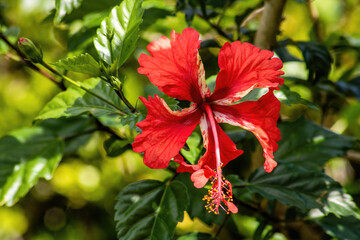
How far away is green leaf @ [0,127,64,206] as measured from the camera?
3.49 feet

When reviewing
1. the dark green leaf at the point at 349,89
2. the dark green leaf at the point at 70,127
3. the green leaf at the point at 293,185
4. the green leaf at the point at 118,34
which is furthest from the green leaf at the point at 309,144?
the dark green leaf at the point at 70,127

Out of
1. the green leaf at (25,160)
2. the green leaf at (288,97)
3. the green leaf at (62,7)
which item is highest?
the green leaf at (62,7)

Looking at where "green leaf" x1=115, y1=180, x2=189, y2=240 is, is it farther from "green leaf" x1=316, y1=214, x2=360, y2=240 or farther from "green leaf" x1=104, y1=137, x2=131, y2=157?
"green leaf" x1=316, y1=214, x2=360, y2=240

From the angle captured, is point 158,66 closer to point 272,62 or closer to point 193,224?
point 272,62

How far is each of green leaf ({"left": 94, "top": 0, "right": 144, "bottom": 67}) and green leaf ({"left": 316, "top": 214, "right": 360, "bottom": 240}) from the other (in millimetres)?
820

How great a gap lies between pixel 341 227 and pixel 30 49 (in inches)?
40.7

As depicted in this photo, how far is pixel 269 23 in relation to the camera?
1087mm

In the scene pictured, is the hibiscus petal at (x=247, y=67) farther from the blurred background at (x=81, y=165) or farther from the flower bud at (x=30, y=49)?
the blurred background at (x=81, y=165)

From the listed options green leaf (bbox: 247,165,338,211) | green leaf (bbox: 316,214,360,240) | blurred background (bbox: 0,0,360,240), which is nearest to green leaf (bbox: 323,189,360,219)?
green leaf (bbox: 247,165,338,211)

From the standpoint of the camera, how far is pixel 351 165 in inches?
67.5

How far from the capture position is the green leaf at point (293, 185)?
95 cm

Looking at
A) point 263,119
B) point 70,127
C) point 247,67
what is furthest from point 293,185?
point 70,127

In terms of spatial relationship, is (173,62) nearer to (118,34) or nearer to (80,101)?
(118,34)

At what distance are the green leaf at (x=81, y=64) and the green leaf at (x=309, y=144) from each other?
0.71 meters
